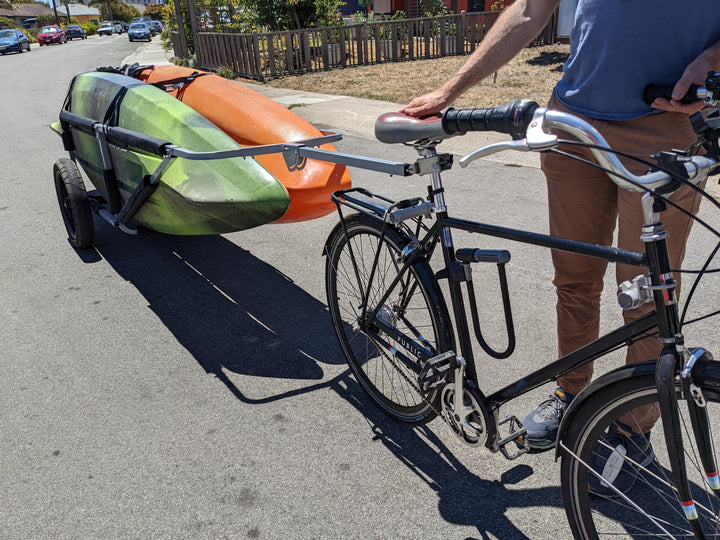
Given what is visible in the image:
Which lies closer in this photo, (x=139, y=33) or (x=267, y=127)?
(x=267, y=127)

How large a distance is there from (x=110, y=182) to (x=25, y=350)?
1418 millimetres

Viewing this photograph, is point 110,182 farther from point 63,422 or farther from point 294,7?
point 294,7

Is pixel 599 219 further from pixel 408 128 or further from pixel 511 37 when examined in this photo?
pixel 408 128

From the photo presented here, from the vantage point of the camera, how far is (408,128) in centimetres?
198

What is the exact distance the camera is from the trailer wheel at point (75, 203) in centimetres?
466

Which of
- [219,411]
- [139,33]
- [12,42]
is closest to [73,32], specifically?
[139,33]

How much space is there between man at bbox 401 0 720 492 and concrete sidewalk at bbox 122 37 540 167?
15.2 feet

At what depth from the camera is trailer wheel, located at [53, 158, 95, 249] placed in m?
4.66

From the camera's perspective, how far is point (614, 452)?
2.02m

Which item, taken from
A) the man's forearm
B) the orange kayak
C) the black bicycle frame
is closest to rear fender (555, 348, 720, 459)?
the black bicycle frame

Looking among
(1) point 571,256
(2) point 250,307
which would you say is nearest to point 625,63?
(1) point 571,256

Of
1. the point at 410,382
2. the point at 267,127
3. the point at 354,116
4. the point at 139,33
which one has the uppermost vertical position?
the point at 139,33

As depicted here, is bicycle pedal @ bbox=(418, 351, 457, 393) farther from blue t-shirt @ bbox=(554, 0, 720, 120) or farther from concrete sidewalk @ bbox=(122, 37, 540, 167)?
concrete sidewalk @ bbox=(122, 37, 540, 167)

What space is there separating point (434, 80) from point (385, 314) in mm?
12010
